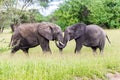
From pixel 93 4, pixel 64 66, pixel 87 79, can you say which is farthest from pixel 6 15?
pixel 93 4

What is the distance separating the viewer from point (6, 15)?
23.7 feet

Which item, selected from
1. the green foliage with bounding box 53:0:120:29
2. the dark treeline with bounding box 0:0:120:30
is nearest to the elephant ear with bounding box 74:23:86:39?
the dark treeline with bounding box 0:0:120:30

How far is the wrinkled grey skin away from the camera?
1391cm

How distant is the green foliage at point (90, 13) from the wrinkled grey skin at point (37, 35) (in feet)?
87.0

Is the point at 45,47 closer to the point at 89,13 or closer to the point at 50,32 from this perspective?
the point at 50,32

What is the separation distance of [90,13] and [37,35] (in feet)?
91.4

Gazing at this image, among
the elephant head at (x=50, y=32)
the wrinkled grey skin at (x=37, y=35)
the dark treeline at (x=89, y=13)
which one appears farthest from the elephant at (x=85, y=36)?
the dark treeline at (x=89, y=13)

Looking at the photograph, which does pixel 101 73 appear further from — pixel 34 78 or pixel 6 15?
pixel 6 15

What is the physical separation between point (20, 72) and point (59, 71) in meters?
0.74

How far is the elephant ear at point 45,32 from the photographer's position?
13891 mm

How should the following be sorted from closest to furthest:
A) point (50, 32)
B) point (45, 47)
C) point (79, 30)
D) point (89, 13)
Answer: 1. point (45, 47)
2. point (50, 32)
3. point (79, 30)
4. point (89, 13)

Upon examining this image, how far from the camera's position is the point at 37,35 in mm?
14008

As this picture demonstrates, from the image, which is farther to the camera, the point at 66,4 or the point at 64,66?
the point at 66,4

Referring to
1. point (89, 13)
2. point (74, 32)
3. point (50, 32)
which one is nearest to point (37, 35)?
point (50, 32)
